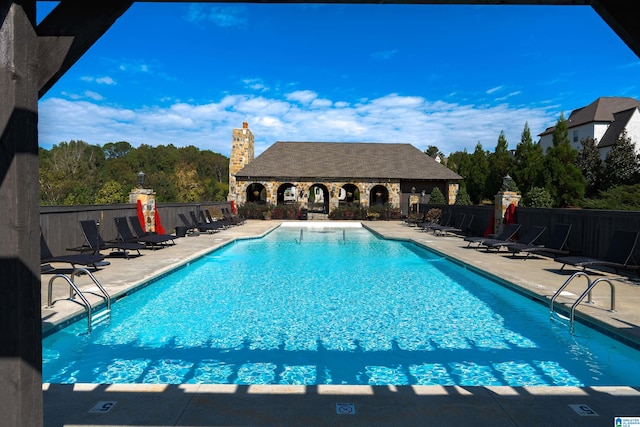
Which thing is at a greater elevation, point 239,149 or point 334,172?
point 239,149

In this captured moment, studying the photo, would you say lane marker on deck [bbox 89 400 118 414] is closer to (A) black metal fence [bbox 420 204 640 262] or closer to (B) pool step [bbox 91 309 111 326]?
(B) pool step [bbox 91 309 111 326]

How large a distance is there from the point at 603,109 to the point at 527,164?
1869 cm

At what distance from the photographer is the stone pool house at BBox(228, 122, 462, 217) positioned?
32.5 meters

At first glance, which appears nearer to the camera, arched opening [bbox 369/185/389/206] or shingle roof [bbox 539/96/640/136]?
arched opening [bbox 369/185/389/206]

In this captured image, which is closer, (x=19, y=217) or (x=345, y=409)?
(x=19, y=217)

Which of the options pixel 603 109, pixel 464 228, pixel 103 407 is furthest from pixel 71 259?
pixel 603 109

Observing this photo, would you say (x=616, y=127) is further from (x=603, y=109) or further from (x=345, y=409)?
(x=345, y=409)

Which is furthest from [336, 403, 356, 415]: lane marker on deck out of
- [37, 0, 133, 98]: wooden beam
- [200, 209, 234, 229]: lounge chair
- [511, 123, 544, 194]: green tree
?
[511, 123, 544, 194]: green tree

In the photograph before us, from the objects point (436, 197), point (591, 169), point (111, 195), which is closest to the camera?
point (111, 195)

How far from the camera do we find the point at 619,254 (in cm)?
845

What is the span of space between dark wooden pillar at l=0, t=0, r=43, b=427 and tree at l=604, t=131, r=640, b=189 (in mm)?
34318

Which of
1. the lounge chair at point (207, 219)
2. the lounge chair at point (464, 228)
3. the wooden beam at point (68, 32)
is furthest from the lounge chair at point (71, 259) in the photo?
the lounge chair at point (464, 228)

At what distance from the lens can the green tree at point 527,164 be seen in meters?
32.0

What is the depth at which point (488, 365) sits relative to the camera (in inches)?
191
